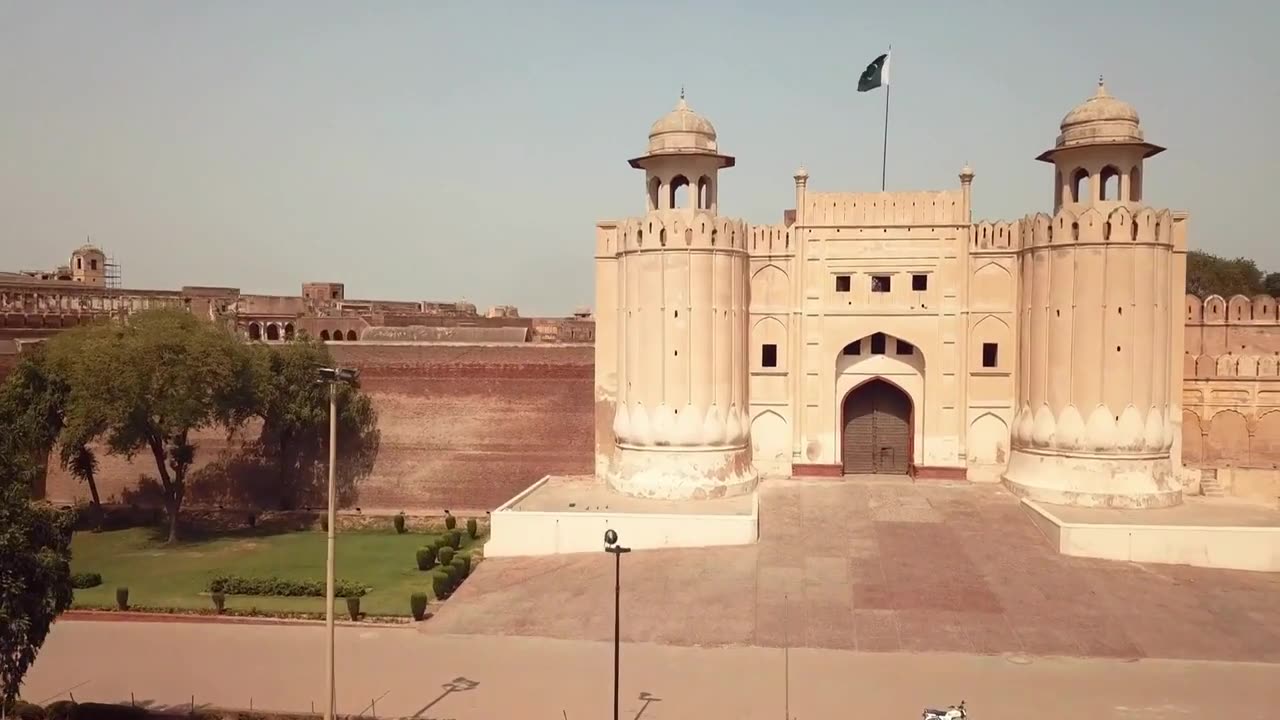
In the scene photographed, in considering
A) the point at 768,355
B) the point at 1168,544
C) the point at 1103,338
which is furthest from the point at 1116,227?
the point at 768,355

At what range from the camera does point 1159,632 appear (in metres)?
17.5

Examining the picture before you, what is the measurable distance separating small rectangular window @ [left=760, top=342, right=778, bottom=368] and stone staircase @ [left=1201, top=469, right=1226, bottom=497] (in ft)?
37.4

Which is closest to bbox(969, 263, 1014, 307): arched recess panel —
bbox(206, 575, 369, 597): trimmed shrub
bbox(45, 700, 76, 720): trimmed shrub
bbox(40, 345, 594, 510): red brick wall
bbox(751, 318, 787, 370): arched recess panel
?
bbox(751, 318, 787, 370): arched recess panel

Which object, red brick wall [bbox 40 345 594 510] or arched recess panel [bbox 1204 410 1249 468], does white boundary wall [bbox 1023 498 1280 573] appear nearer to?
arched recess panel [bbox 1204 410 1249 468]

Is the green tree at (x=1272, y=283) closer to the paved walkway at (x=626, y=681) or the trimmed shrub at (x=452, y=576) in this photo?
the paved walkway at (x=626, y=681)

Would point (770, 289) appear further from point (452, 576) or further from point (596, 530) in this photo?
point (452, 576)

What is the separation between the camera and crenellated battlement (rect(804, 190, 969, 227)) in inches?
1054

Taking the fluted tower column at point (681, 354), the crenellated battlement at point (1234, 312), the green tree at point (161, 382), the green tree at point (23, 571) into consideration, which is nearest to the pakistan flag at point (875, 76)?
the fluted tower column at point (681, 354)

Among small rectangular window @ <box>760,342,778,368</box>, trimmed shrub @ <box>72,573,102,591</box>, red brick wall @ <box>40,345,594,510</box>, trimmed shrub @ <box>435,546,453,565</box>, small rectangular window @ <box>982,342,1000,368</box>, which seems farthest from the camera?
red brick wall @ <box>40,345,594,510</box>

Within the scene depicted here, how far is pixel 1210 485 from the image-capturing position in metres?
25.3

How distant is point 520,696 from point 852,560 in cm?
844

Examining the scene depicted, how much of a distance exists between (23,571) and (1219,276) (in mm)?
59546

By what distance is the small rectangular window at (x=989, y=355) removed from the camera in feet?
87.8

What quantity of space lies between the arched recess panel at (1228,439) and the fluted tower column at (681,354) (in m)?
12.3
